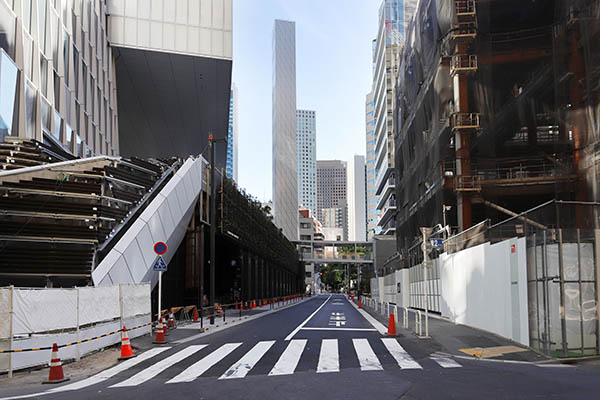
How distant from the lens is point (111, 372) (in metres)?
12.2

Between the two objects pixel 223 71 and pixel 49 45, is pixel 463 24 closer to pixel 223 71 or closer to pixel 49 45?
pixel 223 71

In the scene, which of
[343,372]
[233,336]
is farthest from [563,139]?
[343,372]

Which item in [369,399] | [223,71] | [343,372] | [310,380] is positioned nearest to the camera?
[369,399]

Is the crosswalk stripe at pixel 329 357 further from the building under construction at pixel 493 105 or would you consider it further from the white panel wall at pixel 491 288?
the building under construction at pixel 493 105

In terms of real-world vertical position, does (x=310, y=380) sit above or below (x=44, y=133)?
below

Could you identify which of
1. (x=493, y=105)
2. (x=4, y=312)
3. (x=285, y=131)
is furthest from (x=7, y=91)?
(x=285, y=131)

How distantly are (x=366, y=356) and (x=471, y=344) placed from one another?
12.2ft

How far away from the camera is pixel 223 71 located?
43844 mm

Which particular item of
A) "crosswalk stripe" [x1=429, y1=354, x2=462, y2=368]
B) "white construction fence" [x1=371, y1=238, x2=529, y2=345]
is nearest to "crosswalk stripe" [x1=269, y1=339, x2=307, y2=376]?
"crosswalk stripe" [x1=429, y1=354, x2=462, y2=368]

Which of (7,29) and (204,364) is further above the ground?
(7,29)

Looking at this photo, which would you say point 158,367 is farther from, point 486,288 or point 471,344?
point 486,288

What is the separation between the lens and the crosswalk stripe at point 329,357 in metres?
11.9

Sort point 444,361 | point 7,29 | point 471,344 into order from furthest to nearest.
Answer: point 7,29, point 471,344, point 444,361

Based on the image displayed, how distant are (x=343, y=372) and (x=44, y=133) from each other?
71.7 feet
